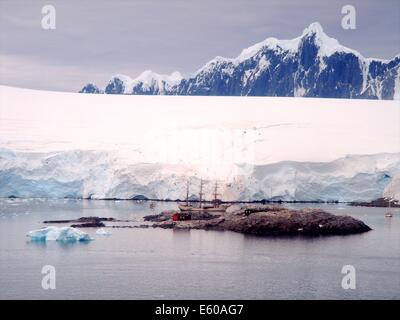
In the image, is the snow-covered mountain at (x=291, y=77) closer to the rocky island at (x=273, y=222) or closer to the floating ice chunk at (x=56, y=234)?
the rocky island at (x=273, y=222)

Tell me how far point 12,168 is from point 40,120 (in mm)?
1404

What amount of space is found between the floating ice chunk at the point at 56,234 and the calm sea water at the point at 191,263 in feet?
0.49

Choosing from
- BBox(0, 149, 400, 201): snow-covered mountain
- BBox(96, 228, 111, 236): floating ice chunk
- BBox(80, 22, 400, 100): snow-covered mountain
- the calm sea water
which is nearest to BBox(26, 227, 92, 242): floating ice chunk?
the calm sea water

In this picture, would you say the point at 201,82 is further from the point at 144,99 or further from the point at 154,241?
the point at 154,241

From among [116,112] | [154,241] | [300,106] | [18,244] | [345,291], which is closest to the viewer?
[345,291]

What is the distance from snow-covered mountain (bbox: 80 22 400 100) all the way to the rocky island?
143 inches

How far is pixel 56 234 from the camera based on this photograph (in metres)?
13.6

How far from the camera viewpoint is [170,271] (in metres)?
11.9

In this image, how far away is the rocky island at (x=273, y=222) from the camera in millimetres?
16453

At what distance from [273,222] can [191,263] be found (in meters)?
4.57

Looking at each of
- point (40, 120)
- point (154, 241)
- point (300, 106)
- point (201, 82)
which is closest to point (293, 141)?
point (300, 106)

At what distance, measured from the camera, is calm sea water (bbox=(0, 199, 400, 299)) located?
1076cm

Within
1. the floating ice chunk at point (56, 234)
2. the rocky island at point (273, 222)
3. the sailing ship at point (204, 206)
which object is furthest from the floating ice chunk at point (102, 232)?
the sailing ship at point (204, 206)

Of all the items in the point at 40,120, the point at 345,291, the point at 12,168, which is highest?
the point at 40,120
